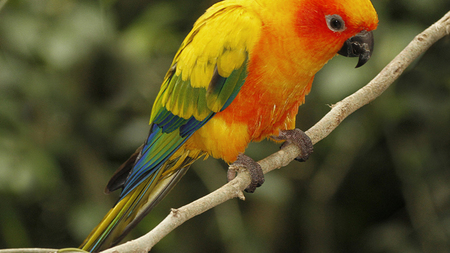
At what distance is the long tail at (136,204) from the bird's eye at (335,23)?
2.35ft

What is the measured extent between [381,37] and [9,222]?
1868 mm

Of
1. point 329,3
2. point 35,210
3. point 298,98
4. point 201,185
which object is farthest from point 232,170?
point 35,210

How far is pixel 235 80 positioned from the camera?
1.51m

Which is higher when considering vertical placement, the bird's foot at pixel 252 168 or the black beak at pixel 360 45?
the black beak at pixel 360 45

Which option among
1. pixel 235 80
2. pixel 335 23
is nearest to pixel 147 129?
pixel 235 80

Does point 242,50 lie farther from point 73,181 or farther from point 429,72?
point 73,181

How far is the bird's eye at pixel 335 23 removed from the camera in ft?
4.52

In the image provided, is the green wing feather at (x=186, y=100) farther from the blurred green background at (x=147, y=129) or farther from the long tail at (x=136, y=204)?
the blurred green background at (x=147, y=129)

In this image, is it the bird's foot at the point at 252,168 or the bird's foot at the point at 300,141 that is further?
the bird's foot at the point at 300,141

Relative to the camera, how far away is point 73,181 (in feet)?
7.23

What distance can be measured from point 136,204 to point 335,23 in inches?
37.7

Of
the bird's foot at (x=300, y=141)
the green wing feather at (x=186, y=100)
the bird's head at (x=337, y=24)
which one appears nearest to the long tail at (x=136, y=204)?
the green wing feather at (x=186, y=100)

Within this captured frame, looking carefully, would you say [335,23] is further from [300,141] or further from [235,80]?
[300,141]

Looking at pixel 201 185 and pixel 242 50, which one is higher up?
pixel 242 50
